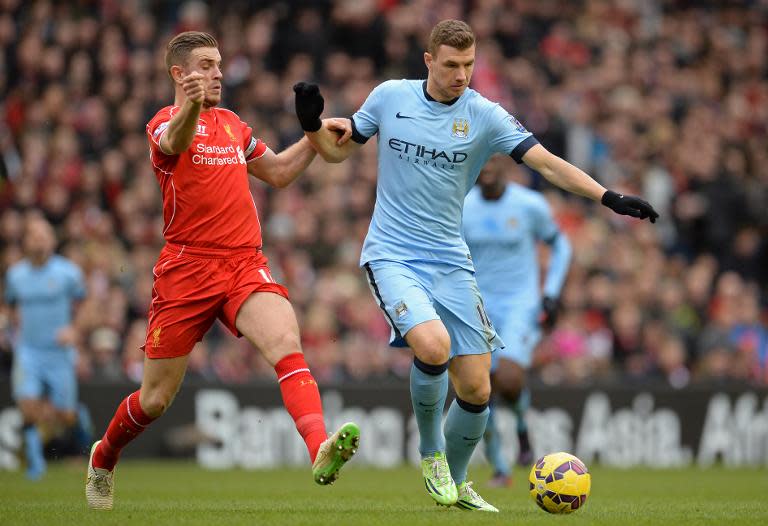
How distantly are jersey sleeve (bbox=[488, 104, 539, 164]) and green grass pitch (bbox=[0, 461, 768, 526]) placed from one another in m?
2.31

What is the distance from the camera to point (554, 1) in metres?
24.6

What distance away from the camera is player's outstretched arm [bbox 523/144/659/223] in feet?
27.5

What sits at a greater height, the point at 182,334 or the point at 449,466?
the point at 182,334

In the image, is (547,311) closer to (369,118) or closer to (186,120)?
(369,118)

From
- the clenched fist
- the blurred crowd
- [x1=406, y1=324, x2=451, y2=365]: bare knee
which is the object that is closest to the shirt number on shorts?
[x1=406, y1=324, x2=451, y2=365]: bare knee

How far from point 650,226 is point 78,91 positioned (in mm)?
8968

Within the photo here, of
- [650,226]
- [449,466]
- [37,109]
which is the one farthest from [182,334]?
[650,226]

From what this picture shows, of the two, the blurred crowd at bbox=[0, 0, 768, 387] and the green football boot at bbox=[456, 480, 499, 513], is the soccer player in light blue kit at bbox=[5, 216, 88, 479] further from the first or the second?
the green football boot at bbox=[456, 480, 499, 513]

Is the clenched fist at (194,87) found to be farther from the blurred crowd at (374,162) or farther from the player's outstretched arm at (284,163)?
the blurred crowd at (374,162)

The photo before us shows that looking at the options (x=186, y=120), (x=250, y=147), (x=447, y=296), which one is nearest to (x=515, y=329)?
(x=447, y=296)

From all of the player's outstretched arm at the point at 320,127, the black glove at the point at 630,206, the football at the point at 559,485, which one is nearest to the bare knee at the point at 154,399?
the player's outstretched arm at the point at 320,127

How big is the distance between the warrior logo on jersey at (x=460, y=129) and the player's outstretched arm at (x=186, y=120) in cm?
164

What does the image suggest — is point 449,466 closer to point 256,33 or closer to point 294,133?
point 294,133

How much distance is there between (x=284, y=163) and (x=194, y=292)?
1.19 metres
